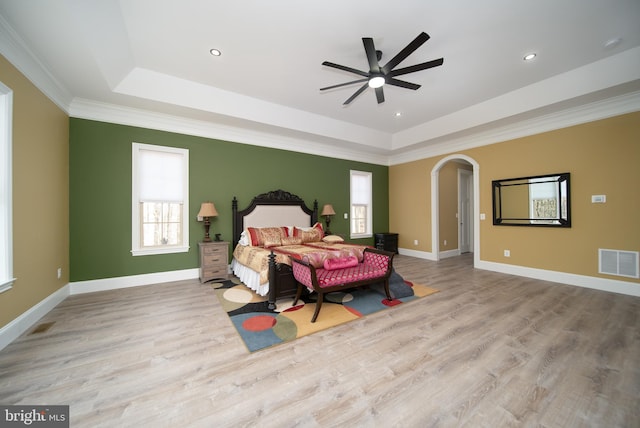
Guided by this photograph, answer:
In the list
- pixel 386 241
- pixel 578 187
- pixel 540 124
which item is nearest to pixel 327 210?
pixel 386 241

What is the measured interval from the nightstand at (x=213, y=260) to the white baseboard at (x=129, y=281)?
1.42 feet

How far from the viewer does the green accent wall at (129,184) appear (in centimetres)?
360

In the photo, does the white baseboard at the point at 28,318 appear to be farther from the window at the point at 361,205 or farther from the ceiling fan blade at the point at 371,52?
the window at the point at 361,205

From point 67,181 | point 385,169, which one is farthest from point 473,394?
Result: point 385,169

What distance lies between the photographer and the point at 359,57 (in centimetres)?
319

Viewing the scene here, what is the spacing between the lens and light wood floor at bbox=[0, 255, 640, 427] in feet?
4.78

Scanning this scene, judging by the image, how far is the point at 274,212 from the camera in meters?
5.10

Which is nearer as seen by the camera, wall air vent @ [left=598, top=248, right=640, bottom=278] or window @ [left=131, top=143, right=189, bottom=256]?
wall air vent @ [left=598, top=248, right=640, bottom=278]

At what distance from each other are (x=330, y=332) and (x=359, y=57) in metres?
3.50

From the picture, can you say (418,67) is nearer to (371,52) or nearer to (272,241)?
(371,52)

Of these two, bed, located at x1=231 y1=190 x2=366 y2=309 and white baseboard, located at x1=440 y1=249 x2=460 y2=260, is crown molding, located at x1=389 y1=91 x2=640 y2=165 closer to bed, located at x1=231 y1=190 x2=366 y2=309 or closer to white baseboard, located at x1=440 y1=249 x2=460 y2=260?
white baseboard, located at x1=440 y1=249 x2=460 y2=260

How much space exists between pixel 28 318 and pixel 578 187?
7.79 meters

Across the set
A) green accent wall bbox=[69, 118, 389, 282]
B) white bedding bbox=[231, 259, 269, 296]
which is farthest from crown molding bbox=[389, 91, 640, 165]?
white bedding bbox=[231, 259, 269, 296]

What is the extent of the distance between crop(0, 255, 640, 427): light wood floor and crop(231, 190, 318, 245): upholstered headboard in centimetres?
205
